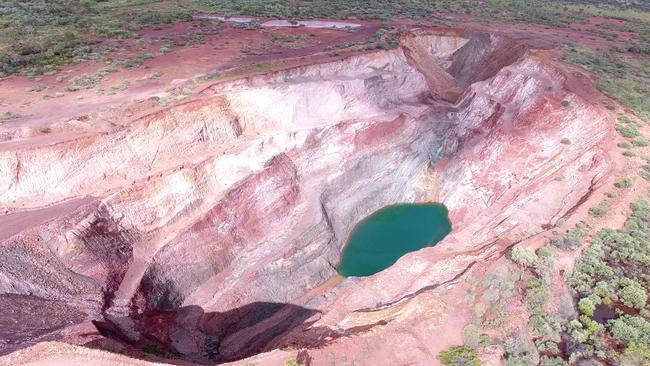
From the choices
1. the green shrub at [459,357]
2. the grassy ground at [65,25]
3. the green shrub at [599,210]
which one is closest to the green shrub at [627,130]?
the green shrub at [599,210]

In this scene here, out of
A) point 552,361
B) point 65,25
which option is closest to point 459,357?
point 552,361

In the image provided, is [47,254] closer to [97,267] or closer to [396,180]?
[97,267]

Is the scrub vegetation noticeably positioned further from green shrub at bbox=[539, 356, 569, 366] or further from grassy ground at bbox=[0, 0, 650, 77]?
grassy ground at bbox=[0, 0, 650, 77]

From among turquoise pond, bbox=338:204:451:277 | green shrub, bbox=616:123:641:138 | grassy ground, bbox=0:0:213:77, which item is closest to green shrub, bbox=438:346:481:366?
turquoise pond, bbox=338:204:451:277

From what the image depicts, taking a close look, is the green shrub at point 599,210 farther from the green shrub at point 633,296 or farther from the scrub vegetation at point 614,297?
the green shrub at point 633,296

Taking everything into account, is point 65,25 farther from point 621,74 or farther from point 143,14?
point 621,74
